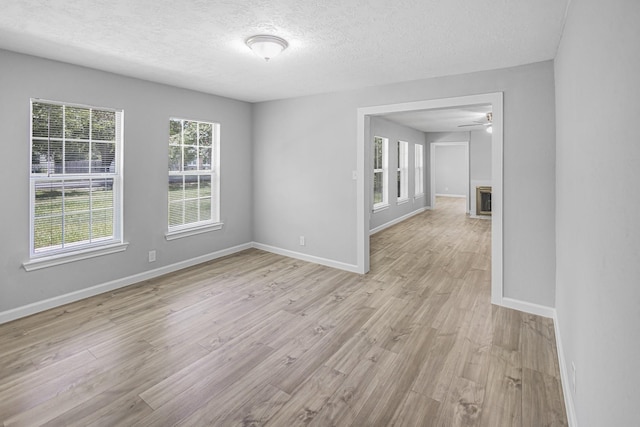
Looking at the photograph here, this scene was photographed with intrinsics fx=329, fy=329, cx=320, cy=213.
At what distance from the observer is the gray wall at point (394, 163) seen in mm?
7096

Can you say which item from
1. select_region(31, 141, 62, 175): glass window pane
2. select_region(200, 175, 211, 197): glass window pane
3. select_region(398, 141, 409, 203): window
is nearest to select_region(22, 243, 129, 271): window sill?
select_region(31, 141, 62, 175): glass window pane

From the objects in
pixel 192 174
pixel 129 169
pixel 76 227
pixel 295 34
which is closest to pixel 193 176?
pixel 192 174

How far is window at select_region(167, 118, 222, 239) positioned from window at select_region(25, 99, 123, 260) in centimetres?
75

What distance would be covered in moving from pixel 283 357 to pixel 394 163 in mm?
6148

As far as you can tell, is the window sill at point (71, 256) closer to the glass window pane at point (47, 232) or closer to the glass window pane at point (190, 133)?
the glass window pane at point (47, 232)

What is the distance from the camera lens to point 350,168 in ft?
14.9

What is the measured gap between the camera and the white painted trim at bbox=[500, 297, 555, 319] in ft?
10.5

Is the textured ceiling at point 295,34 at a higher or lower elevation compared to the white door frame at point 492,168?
higher

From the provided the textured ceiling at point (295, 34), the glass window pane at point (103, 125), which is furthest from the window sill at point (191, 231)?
the textured ceiling at point (295, 34)

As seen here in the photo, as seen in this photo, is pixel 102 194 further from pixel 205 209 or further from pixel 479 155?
pixel 479 155

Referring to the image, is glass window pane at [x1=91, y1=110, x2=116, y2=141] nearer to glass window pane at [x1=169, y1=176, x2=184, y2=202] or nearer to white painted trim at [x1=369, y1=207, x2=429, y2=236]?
glass window pane at [x1=169, y1=176, x2=184, y2=202]

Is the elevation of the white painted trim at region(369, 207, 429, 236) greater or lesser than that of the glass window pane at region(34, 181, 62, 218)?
lesser

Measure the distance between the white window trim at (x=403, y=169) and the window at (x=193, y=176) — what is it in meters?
5.04

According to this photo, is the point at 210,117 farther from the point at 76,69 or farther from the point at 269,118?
the point at 76,69
